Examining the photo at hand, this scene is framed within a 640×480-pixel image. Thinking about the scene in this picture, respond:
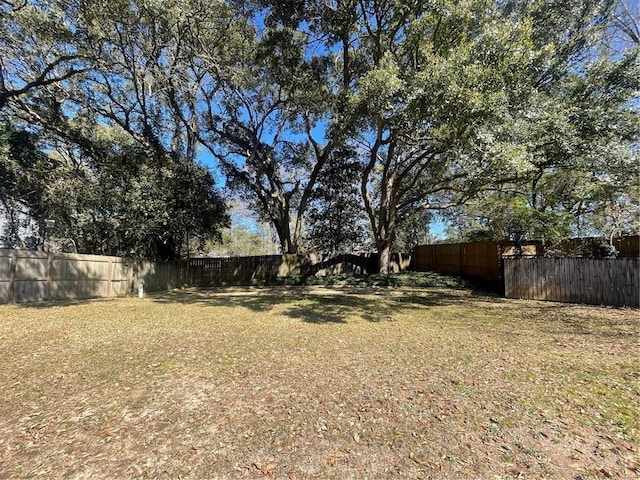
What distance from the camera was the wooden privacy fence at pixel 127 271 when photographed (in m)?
8.65

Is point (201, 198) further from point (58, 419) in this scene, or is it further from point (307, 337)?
point (58, 419)

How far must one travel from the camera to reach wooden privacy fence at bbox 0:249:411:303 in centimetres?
865

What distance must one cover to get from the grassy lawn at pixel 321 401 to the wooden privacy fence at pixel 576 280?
6.60ft

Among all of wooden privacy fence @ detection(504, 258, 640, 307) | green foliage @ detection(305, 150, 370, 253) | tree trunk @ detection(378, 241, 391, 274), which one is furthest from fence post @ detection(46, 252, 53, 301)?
wooden privacy fence @ detection(504, 258, 640, 307)

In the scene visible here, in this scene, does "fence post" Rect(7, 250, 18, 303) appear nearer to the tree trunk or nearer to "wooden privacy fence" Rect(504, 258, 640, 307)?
the tree trunk

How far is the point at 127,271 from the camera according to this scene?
1184cm

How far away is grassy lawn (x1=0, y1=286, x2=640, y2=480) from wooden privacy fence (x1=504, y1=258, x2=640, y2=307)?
2011 mm

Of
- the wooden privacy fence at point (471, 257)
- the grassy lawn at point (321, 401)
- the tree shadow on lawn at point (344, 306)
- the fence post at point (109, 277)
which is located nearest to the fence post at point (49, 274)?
the fence post at point (109, 277)

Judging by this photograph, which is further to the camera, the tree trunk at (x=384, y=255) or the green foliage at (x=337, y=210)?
the green foliage at (x=337, y=210)

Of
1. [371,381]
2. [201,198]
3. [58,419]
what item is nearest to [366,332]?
[371,381]

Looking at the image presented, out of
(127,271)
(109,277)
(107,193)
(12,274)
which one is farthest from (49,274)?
(107,193)

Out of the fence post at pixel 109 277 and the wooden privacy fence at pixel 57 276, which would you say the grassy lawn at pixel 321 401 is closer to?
the wooden privacy fence at pixel 57 276

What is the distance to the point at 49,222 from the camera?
10.3 metres

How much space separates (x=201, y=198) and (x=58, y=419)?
11.7 m
